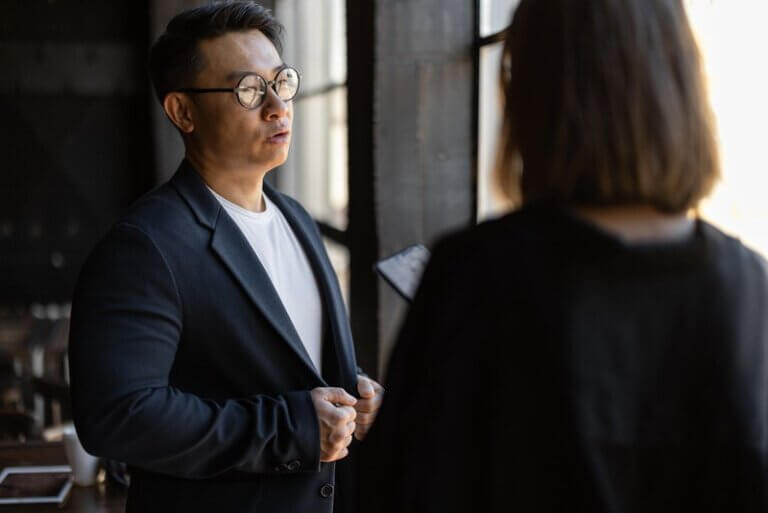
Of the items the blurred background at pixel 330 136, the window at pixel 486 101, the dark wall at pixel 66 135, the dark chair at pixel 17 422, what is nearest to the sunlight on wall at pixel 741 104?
the blurred background at pixel 330 136

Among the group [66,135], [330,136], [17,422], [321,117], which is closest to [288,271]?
[17,422]

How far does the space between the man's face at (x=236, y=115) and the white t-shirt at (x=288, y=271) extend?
0.09 metres

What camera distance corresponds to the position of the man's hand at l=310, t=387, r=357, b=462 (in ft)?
5.12

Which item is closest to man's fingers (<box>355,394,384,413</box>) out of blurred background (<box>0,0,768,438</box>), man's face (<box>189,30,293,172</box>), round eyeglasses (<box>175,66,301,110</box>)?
man's face (<box>189,30,293,172</box>)

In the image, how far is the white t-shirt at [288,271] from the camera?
1.71 meters

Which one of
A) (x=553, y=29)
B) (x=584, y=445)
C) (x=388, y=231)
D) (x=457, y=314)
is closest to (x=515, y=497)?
(x=584, y=445)

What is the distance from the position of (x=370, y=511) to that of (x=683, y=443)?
0.37 m

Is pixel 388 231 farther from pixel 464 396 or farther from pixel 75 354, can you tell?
pixel 464 396

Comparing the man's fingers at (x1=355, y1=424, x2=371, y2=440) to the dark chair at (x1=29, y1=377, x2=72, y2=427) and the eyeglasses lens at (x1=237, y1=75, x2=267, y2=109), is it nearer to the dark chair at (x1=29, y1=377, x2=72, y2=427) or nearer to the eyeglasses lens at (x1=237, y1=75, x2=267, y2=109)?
the eyeglasses lens at (x1=237, y1=75, x2=267, y2=109)

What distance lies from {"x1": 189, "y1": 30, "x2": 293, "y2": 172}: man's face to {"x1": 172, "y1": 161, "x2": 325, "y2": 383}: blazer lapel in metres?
0.11

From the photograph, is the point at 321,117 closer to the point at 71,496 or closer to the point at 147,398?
the point at 71,496

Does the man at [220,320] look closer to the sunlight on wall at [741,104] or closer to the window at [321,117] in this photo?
the sunlight on wall at [741,104]

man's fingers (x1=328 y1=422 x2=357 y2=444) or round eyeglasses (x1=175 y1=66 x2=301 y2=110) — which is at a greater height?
round eyeglasses (x1=175 y1=66 x2=301 y2=110)

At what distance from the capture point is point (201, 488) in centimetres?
158
